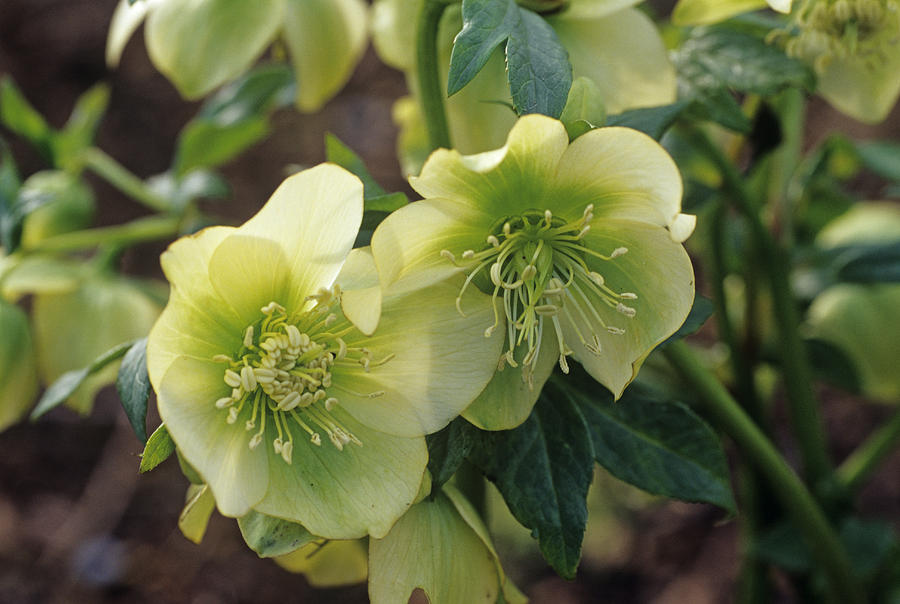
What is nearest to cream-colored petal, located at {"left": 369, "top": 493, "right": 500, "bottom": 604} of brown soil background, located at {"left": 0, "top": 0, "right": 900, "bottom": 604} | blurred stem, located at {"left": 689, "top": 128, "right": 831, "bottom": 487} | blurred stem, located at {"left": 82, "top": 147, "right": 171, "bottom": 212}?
blurred stem, located at {"left": 689, "top": 128, "right": 831, "bottom": 487}

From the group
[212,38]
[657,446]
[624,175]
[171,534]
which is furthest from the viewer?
[171,534]

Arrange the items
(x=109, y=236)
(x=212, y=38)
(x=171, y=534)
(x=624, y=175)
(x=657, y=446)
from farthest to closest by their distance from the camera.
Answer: (x=171, y=534), (x=109, y=236), (x=212, y=38), (x=657, y=446), (x=624, y=175)

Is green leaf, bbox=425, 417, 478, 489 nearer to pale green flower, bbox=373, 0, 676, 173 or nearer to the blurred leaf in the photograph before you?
pale green flower, bbox=373, 0, 676, 173

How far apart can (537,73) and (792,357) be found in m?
0.38

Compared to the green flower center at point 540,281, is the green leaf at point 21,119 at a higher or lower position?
lower

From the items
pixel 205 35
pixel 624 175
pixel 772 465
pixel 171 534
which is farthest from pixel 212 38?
pixel 171 534

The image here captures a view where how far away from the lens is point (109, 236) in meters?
0.74

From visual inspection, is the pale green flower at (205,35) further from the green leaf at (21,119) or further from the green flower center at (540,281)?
the green flower center at (540,281)

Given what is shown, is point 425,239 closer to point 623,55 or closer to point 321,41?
point 623,55

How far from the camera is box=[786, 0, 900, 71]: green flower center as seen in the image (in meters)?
0.54

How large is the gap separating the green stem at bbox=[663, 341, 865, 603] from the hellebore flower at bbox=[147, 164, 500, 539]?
0.52 ft

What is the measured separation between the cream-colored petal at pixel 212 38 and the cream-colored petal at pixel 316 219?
0.26 metres

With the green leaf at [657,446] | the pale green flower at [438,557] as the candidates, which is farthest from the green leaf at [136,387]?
the green leaf at [657,446]

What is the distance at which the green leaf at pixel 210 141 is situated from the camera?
2.48 feet
